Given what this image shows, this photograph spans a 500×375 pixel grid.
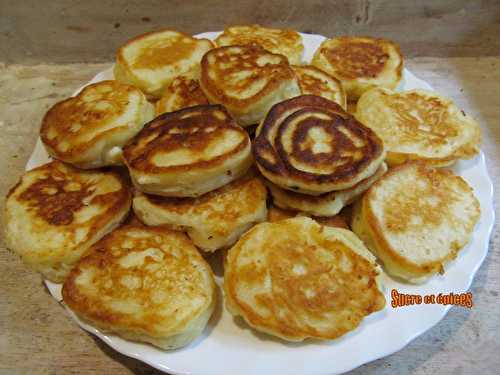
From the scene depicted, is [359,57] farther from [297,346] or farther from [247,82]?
[297,346]

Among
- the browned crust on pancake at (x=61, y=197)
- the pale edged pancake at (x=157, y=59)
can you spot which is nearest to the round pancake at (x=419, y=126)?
the pale edged pancake at (x=157, y=59)

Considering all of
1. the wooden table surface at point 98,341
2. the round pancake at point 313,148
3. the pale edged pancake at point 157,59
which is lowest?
the wooden table surface at point 98,341

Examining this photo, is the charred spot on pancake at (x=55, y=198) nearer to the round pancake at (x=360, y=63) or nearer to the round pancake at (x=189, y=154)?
the round pancake at (x=189, y=154)

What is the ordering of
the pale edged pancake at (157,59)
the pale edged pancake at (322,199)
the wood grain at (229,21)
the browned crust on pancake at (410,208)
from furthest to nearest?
the wood grain at (229,21) < the pale edged pancake at (157,59) < the pale edged pancake at (322,199) < the browned crust on pancake at (410,208)

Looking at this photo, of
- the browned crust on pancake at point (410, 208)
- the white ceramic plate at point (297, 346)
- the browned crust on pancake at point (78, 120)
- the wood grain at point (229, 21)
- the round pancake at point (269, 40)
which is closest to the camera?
the white ceramic plate at point (297, 346)

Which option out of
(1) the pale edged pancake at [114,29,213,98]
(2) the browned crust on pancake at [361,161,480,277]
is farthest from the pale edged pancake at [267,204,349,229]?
(1) the pale edged pancake at [114,29,213,98]

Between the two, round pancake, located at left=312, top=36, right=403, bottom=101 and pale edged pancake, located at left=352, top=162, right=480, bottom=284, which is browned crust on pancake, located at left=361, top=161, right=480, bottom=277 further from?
round pancake, located at left=312, top=36, right=403, bottom=101

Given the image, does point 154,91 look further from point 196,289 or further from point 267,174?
point 196,289
